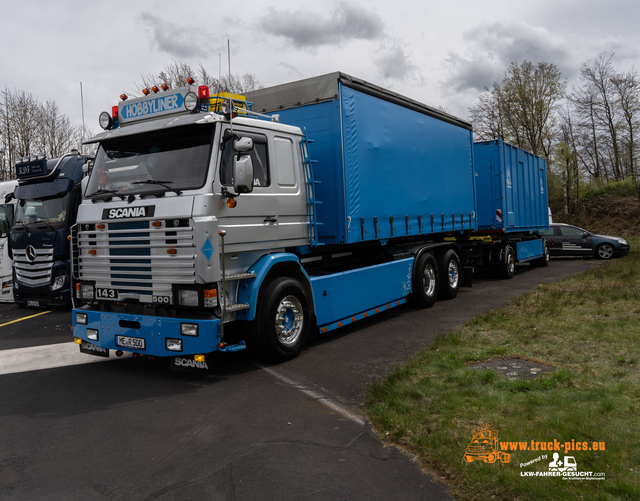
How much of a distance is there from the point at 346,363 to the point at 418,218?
417 centimetres

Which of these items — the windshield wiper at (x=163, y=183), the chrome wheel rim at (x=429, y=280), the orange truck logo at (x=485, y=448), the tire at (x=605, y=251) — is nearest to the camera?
the orange truck logo at (x=485, y=448)

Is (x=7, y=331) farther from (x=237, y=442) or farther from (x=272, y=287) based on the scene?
(x=237, y=442)

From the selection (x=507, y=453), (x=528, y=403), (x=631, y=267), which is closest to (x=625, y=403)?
(x=528, y=403)

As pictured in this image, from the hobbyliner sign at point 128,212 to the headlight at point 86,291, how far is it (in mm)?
941

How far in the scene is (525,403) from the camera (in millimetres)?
4590

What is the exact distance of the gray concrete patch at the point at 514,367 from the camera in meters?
5.45

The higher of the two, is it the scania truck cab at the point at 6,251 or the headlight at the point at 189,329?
the scania truck cab at the point at 6,251

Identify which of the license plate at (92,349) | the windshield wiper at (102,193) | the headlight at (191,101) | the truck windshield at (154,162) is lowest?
the license plate at (92,349)

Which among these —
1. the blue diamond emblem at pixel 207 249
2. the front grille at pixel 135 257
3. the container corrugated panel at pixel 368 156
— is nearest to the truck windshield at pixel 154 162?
the front grille at pixel 135 257

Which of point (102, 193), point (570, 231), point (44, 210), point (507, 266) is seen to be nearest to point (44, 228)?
point (44, 210)

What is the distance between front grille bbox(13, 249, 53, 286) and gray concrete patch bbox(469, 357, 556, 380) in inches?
365

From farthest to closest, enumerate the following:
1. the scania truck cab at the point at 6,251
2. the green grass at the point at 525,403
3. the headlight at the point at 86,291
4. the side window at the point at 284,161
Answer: the scania truck cab at the point at 6,251 → the side window at the point at 284,161 → the headlight at the point at 86,291 → the green grass at the point at 525,403

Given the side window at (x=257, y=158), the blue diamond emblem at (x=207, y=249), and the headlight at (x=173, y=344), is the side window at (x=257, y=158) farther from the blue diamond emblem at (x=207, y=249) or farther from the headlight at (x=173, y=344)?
the headlight at (x=173, y=344)

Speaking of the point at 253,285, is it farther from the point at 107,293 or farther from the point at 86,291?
the point at 86,291
